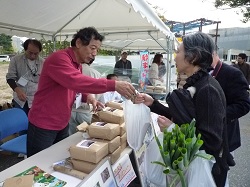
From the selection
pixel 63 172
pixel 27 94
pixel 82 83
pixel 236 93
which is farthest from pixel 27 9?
pixel 236 93

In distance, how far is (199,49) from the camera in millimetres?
1070

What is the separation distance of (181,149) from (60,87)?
0.82 meters

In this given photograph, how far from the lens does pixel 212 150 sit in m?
1.04

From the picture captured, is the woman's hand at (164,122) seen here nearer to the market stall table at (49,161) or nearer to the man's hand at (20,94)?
the market stall table at (49,161)

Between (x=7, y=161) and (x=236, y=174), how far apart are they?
2904mm

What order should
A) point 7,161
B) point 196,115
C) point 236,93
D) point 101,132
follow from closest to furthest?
1. point 196,115
2. point 101,132
3. point 236,93
4. point 7,161

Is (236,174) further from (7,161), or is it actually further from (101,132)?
(7,161)

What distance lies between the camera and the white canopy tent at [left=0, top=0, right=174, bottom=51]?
106 inches

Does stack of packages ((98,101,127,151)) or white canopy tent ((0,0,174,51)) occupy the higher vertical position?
white canopy tent ((0,0,174,51))

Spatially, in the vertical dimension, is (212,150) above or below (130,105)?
below

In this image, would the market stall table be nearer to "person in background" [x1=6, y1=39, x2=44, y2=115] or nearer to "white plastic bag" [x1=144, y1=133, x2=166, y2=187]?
"white plastic bag" [x1=144, y1=133, x2=166, y2=187]

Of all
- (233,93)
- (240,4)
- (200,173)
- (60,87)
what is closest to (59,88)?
(60,87)

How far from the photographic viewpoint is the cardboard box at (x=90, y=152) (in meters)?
1.11

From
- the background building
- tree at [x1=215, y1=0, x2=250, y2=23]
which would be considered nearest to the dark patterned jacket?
tree at [x1=215, y1=0, x2=250, y2=23]
